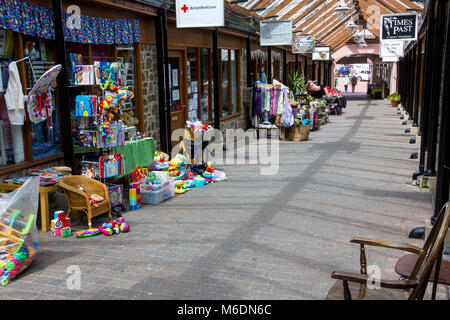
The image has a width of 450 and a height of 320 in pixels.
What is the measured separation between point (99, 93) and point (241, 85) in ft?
25.6

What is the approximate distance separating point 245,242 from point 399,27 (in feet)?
31.7

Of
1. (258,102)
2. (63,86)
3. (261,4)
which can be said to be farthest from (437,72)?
(261,4)

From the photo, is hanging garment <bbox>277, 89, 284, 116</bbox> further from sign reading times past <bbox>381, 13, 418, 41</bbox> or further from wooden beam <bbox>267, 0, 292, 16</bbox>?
wooden beam <bbox>267, 0, 292, 16</bbox>

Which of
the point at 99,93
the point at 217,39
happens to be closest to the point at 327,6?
the point at 217,39

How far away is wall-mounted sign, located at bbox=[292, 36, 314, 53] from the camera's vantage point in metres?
17.5

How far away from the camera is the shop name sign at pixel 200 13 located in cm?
795

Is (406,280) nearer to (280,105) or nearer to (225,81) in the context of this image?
(280,105)

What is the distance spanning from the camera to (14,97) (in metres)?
5.54

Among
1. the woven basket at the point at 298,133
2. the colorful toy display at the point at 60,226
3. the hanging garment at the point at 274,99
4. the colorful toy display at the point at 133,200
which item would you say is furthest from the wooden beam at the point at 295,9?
the colorful toy display at the point at 60,226

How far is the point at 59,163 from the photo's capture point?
6.63 metres

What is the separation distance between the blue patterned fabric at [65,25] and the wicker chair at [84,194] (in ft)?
6.44

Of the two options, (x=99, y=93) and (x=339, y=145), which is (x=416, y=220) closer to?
(x=99, y=93)

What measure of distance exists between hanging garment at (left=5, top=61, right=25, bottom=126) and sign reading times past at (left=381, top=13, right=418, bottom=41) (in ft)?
32.8

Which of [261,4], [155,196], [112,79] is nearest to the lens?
[112,79]
